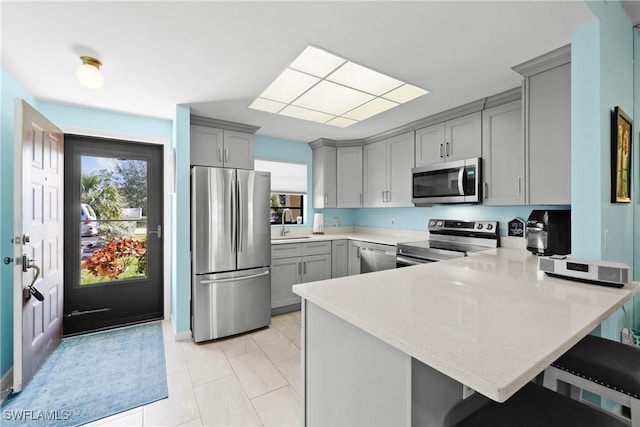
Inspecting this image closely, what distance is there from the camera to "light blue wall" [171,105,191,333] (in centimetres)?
286

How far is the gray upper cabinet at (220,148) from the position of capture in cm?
321

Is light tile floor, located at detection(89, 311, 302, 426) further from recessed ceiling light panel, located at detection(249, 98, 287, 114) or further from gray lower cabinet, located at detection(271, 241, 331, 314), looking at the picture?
recessed ceiling light panel, located at detection(249, 98, 287, 114)

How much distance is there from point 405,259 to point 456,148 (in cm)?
132

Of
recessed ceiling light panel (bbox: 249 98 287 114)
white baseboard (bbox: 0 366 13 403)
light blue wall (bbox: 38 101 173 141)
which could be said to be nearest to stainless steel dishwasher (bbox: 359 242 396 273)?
recessed ceiling light panel (bbox: 249 98 287 114)

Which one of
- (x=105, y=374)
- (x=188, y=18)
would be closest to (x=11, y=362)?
(x=105, y=374)

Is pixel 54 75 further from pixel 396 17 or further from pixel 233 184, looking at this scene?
pixel 396 17

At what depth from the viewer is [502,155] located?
2625 millimetres

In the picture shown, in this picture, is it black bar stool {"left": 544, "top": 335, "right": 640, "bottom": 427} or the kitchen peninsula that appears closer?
the kitchen peninsula

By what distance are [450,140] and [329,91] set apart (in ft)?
4.85

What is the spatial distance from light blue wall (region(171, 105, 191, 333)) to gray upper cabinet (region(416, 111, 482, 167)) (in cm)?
266

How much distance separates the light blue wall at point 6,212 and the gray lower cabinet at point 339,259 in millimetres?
3121

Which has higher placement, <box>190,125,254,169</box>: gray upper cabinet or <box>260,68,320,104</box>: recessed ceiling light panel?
<box>260,68,320,104</box>: recessed ceiling light panel

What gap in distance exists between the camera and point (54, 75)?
88.4 inches

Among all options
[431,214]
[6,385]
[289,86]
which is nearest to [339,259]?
[431,214]
